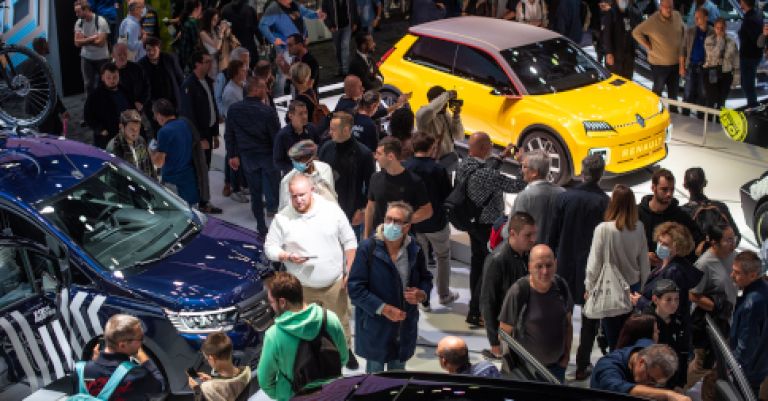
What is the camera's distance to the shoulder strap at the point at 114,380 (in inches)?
258

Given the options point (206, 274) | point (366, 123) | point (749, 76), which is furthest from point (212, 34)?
point (206, 274)

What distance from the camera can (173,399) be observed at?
8.02 meters

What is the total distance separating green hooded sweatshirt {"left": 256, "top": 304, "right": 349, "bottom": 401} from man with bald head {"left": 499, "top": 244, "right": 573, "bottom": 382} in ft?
4.36

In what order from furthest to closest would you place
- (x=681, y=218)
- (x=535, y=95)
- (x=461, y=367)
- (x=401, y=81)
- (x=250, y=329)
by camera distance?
1. (x=401, y=81)
2. (x=535, y=95)
3. (x=681, y=218)
4. (x=250, y=329)
5. (x=461, y=367)

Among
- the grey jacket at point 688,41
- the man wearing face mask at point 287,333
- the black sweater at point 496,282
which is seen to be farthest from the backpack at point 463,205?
the grey jacket at point 688,41

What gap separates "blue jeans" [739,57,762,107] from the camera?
14.8m

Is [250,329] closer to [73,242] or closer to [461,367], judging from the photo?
[73,242]

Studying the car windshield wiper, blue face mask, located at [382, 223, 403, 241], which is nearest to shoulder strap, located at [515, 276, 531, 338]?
blue face mask, located at [382, 223, 403, 241]

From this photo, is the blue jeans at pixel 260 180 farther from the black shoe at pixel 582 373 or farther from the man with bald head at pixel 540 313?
the man with bald head at pixel 540 313

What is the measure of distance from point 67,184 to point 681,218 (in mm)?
4622

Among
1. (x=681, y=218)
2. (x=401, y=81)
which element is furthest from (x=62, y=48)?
(x=681, y=218)

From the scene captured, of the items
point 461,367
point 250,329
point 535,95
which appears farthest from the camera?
point 535,95

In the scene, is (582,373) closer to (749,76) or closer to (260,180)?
(260,180)

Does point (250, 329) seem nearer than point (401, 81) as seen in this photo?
Yes
